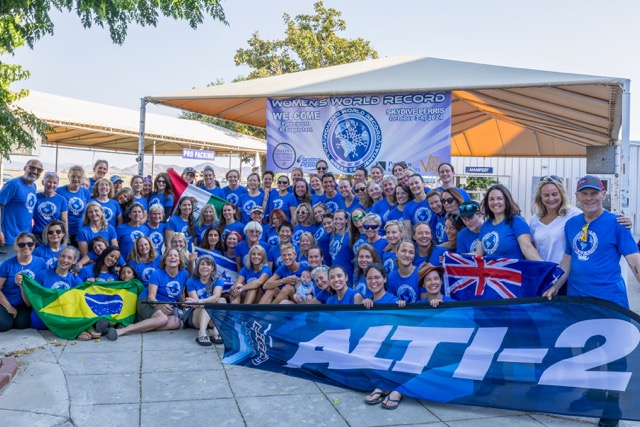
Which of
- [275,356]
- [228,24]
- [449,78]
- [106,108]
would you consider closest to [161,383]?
[275,356]

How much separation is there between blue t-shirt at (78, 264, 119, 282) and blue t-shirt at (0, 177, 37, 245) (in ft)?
3.57

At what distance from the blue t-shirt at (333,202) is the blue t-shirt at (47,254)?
3530 millimetres

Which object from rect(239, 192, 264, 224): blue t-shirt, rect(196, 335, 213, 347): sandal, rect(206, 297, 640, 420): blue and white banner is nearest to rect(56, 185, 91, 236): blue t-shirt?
rect(239, 192, 264, 224): blue t-shirt

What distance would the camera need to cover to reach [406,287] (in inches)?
207

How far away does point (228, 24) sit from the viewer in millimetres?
7887

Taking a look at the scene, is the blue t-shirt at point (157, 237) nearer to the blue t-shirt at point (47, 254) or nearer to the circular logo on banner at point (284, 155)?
the blue t-shirt at point (47, 254)

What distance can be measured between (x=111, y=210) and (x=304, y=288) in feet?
9.98

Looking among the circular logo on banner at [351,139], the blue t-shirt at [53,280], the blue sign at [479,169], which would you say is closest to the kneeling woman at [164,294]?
the blue t-shirt at [53,280]

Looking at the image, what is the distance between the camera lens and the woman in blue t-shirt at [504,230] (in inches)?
181

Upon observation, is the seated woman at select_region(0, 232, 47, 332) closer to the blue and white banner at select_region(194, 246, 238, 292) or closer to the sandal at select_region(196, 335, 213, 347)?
the blue and white banner at select_region(194, 246, 238, 292)

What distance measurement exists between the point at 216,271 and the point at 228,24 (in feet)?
11.6

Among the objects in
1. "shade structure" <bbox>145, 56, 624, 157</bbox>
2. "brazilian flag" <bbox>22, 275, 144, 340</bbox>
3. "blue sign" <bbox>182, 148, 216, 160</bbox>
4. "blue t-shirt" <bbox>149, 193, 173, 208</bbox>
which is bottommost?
"brazilian flag" <bbox>22, 275, 144, 340</bbox>

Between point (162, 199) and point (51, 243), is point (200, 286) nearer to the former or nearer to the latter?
point (51, 243)

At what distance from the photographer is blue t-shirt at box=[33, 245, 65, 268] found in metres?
6.68
